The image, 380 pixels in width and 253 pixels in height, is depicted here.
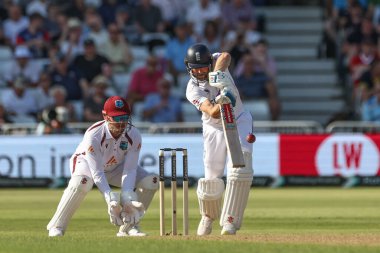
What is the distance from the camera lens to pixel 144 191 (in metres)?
12.0

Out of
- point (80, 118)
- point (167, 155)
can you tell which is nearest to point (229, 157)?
point (167, 155)

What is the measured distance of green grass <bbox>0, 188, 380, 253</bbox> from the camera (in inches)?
416

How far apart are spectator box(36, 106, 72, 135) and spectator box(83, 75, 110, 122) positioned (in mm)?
788

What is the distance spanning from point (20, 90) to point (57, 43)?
1963 millimetres

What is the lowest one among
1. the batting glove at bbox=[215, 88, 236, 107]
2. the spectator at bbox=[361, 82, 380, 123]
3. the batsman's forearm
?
the spectator at bbox=[361, 82, 380, 123]

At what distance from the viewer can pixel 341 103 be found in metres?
24.1

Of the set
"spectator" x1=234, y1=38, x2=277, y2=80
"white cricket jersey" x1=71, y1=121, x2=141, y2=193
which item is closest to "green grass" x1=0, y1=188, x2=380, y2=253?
"white cricket jersey" x1=71, y1=121, x2=141, y2=193

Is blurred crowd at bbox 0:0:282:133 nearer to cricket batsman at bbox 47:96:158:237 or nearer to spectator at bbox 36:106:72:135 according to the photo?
spectator at bbox 36:106:72:135

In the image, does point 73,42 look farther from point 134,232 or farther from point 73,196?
point 73,196

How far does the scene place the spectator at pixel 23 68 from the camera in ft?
74.3

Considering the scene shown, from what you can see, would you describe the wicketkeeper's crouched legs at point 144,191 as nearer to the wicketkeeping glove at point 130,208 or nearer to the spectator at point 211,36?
the wicketkeeping glove at point 130,208

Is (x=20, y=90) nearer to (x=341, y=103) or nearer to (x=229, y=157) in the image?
(x=341, y=103)

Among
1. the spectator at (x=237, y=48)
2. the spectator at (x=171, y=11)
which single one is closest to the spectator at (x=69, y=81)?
the spectator at (x=171, y=11)

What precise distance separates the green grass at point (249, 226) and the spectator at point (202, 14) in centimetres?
507
